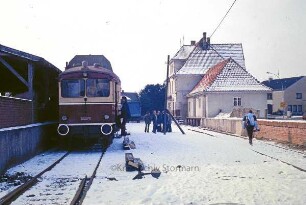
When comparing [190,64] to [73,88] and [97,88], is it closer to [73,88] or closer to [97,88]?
[97,88]

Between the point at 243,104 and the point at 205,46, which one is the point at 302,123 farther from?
the point at 205,46

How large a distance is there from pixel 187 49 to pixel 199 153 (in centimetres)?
4598

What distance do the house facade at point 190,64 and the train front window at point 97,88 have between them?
34.0 metres

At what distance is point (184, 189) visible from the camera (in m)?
8.09

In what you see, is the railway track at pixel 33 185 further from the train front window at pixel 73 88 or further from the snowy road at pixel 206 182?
the train front window at pixel 73 88

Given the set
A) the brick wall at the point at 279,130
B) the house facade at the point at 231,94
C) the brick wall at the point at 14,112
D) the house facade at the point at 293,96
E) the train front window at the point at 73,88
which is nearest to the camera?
the brick wall at the point at 14,112

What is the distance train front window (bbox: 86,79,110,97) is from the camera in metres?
16.4

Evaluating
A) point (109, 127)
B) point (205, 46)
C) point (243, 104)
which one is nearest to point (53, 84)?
point (109, 127)

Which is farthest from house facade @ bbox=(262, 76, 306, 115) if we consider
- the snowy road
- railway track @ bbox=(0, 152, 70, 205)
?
railway track @ bbox=(0, 152, 70, 205)

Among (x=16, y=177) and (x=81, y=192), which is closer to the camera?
(x=81, y=192)

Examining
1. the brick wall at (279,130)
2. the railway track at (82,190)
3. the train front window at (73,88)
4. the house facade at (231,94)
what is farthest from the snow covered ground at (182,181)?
the house facade at (231,94)

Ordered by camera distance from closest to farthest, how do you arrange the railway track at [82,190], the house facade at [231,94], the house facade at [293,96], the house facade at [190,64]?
the railway track at [82,190], the house facade at [231,94], the house facade at [190,64], the house facade at [293,96]

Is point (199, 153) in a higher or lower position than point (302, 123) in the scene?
lower

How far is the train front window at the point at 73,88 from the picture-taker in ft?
53.4
